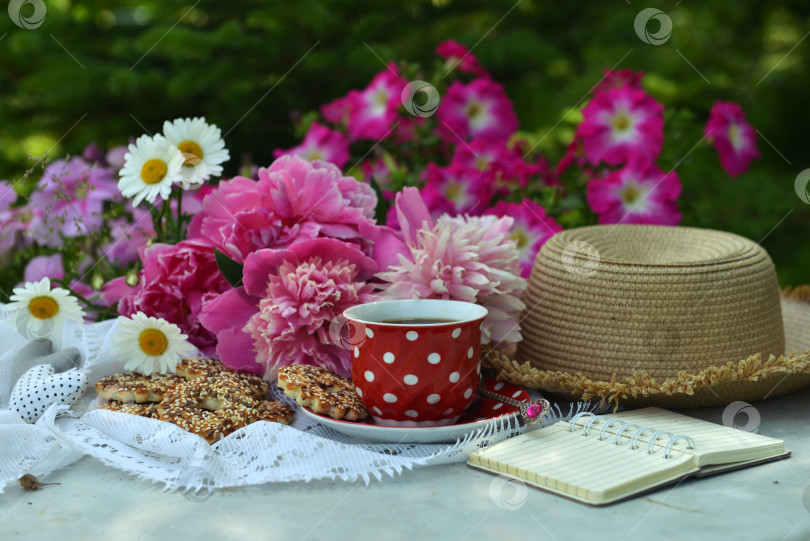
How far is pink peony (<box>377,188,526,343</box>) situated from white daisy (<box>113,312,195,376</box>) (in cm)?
31

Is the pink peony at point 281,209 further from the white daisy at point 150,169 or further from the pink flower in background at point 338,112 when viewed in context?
the pink flower in background at point 338,112

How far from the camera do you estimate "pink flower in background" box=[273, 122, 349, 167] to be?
1.86 m

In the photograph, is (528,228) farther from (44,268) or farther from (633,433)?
(44,268)

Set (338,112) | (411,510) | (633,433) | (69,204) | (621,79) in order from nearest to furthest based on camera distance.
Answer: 1. (411,510)
2. (633,433)
3. (69,204)
4. (621,79)
5. (338,112)

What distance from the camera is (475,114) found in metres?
1.89

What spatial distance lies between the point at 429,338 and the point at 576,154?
937mm

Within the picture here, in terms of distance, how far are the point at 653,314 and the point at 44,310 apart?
34.2 inches

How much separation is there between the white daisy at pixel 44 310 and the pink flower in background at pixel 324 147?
77 cm

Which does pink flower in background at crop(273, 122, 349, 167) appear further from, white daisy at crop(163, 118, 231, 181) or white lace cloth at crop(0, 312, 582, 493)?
white lace cloth at crop(0, 312, 582, 493)

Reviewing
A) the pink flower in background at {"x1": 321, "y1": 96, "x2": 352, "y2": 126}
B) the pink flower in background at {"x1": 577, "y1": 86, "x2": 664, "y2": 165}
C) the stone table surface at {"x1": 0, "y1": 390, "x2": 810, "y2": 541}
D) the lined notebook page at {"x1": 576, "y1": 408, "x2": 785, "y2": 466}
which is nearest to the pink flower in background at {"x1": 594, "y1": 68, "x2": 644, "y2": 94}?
the pink flower in background at {"x1": 577, "y1": 86, "x2": 664, "y2": 165}

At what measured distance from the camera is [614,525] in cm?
79

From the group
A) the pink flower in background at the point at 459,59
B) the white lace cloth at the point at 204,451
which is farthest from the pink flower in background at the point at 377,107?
the white lace cloth at the point at 204,451

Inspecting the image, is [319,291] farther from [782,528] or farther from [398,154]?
[398,154]

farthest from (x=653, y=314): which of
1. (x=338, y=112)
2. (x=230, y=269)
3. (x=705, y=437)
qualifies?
(x=338, y=112)
